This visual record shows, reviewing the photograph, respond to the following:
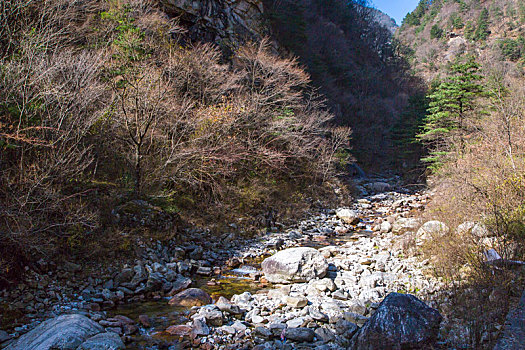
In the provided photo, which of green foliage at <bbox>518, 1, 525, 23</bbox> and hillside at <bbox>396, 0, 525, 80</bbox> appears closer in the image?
hillside at <bbox>396, 0, 525, 80</bbox>

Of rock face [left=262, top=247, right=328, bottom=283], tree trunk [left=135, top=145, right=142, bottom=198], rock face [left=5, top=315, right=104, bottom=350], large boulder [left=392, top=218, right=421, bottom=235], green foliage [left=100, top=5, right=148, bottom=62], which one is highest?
green foliage [left=100, top=5, right=148, bottom=62]

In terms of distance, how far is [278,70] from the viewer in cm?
1859

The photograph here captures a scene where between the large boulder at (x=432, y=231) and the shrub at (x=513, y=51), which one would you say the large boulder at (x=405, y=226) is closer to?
the large boulder at (x=432, y=231)

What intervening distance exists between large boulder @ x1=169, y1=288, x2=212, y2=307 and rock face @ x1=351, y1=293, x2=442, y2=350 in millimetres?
3552

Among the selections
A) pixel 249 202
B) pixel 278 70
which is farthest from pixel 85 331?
pixel 278 70

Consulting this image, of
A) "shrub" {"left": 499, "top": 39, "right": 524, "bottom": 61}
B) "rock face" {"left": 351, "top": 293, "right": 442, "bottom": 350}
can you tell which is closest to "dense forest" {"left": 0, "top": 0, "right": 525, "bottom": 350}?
"rock face" {"left": 351, "top": 293, "right": 442, "bottom": 350}

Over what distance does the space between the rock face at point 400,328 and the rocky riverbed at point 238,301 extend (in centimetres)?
1

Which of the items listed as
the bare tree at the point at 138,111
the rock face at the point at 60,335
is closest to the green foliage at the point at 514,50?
the bare tree at the point at 138,111

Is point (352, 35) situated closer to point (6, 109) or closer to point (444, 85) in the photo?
point (444, 85)

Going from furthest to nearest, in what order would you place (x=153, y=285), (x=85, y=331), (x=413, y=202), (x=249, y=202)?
(x=413, y=202)
(x=249, y=202)
(x=153, y=285)
(x=85, y=331)

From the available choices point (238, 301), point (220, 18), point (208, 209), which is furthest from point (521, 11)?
point (238, 301)

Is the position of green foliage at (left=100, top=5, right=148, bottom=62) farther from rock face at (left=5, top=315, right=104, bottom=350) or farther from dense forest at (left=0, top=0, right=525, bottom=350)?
rock face at (left=5, top=315, right=104, bottom=350)

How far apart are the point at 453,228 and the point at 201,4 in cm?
1973

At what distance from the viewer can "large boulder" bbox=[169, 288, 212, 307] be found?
23.4ft
